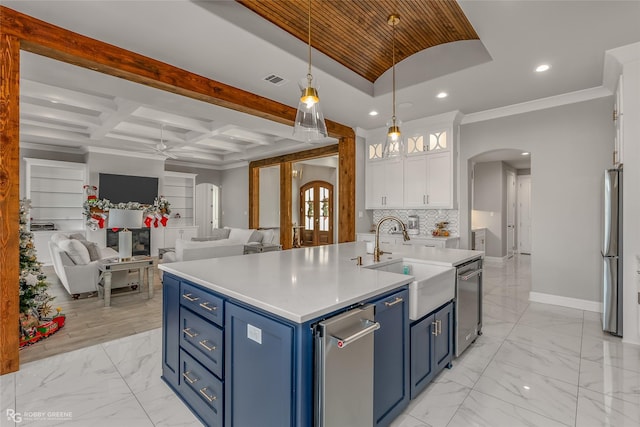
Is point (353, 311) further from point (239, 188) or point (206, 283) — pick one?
point (239, 188)

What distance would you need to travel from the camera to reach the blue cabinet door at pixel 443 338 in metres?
2.20

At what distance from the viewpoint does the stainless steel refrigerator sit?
3088 millimetres

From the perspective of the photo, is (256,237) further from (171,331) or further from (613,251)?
(613,251)

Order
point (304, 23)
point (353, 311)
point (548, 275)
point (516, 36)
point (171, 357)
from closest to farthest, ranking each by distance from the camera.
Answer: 1. point (353, 311)
2. point (171, 357)
3. point (516, 36)
4. point (304, 23)
5. point (548, 275)

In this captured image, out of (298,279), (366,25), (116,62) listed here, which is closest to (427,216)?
(366,25)

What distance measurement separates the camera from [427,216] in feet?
18.1

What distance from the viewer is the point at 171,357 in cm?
212

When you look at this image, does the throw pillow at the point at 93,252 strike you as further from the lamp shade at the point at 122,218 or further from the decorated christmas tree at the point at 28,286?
the decorated christmas tree at the point at 28,286

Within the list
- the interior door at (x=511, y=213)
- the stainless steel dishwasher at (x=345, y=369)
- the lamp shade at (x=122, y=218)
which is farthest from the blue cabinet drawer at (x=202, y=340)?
the interior door at (x=511, y=213)

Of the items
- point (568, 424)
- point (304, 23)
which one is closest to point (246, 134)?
point (304, 23)

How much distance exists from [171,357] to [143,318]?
1.84 m

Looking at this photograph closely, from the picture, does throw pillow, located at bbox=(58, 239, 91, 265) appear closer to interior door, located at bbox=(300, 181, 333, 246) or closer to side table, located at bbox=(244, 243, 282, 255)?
side table, located at bbox=(244, 243, 282, 255)

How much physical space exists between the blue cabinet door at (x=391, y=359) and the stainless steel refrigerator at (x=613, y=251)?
2.71m

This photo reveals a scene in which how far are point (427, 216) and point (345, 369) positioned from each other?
4.58 metres
